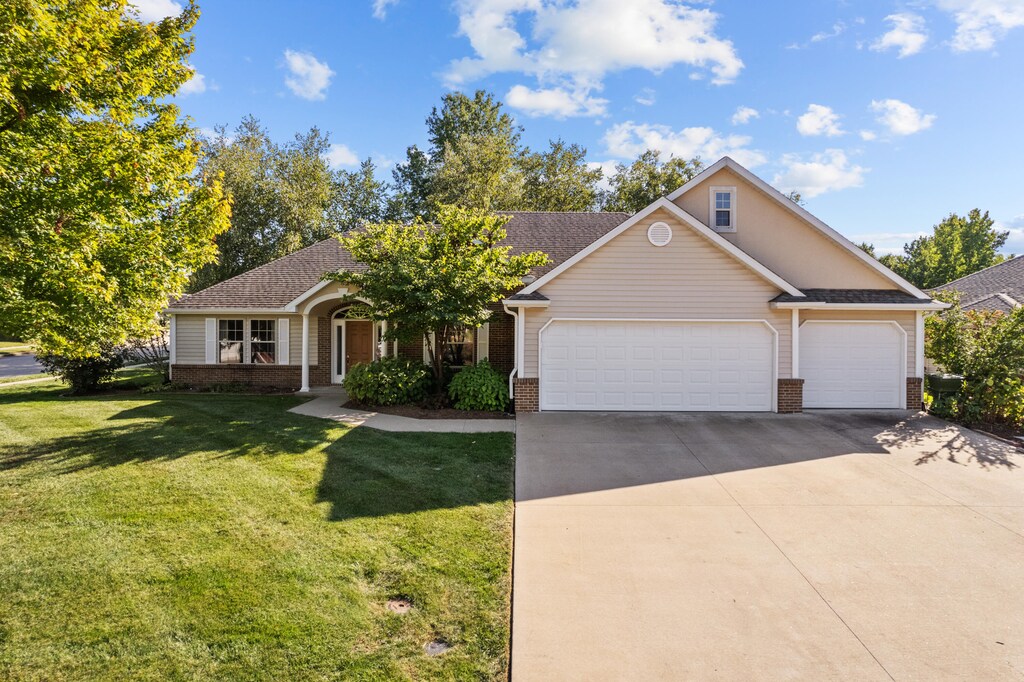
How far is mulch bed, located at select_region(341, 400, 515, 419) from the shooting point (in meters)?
11.6

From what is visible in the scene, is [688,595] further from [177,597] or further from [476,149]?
[476,149]

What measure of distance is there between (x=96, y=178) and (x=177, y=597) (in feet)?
18.6

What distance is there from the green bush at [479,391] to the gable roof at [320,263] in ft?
15.0

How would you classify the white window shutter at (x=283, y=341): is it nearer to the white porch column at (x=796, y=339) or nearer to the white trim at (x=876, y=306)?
the white trim at (x=876, y=306)

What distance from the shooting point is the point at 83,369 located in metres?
14.9

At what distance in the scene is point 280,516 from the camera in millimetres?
5762

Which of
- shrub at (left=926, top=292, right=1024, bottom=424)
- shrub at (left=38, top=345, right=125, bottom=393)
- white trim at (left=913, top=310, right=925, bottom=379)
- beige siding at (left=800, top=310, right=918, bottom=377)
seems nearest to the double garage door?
beige siding at (left=800, top=310, right=918, bottom=377)

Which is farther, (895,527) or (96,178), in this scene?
A: (96,178)

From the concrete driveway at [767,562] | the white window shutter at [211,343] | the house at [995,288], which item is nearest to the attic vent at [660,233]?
the concrete driveway at [767,562]

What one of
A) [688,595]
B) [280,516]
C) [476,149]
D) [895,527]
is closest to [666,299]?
[895,527]

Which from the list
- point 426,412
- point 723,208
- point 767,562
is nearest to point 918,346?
point 723,208

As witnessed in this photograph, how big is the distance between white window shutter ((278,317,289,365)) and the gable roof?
60 cm

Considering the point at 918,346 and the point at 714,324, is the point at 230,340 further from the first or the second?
the point at 918,346

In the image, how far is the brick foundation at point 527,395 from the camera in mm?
12039
